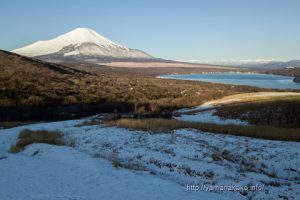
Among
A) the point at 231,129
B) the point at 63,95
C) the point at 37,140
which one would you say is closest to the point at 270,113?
the point at 231,129

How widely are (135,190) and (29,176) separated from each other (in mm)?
5306

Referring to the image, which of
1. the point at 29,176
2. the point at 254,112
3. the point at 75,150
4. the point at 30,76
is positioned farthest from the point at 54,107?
the point at 29,176

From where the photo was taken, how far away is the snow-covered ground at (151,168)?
481 inches

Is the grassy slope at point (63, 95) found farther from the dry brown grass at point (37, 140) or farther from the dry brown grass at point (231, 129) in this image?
the dry brown grass at point (231, 129)

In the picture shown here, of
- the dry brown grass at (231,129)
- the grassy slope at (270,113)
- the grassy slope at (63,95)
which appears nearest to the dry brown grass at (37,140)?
the dry brown grass at (231,129)

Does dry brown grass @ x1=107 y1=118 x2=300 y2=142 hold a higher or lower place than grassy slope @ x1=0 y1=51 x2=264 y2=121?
higher

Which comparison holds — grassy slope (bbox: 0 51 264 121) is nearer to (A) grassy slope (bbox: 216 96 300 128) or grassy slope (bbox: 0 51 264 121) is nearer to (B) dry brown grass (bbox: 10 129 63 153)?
(A) grassy slope (bbox: 216 96 300 128)

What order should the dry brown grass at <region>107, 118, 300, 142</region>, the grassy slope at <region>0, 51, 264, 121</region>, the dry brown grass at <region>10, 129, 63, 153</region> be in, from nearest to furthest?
the dry brown grass at <region>10, 129, 63, 153</region>
the dry brown grass at <region>107, 118, 300, 142</region>
the grassy slope at <region>0, 51, 264, 121</region>

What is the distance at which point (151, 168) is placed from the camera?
51.9 ft

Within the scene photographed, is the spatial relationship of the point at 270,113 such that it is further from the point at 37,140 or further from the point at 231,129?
the point at 37,140

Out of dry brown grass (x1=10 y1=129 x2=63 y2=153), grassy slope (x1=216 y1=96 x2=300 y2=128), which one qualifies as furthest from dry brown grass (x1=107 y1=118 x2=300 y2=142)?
grassy slope (x1=216 y1=96 x2=300 y2=128)

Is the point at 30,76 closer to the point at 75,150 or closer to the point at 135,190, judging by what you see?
the point at 75,150

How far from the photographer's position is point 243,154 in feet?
59.6

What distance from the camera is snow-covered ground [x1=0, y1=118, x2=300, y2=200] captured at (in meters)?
12.2
